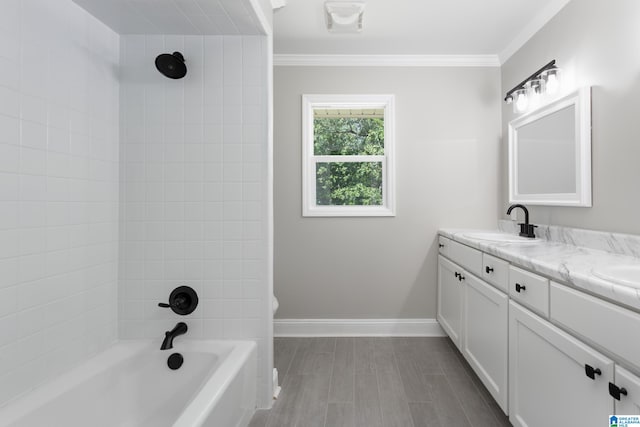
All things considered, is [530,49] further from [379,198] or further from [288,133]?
[288,133]

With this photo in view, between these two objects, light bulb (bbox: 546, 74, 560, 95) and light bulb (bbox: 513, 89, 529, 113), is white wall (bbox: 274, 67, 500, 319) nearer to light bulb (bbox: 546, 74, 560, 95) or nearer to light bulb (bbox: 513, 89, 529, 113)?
light bulb (bbox: 513, 89, 529, 113)

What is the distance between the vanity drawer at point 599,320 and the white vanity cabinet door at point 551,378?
0.06 metres

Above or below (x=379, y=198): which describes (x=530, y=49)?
above

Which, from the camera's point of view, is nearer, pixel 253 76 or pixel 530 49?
pixel 253 76

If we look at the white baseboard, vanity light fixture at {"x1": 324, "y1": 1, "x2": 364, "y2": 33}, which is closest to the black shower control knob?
the white baseboard

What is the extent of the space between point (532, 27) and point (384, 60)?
1066 mm

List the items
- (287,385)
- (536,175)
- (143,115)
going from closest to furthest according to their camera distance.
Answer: (143,115), (287,385), (536,175)

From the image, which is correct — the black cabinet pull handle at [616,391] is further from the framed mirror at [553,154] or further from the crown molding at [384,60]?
the crown molding at [384,60]

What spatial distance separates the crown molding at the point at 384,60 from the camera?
8.99ft

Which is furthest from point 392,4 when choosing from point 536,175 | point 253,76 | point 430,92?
point 536,175

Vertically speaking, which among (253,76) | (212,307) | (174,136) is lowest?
(212,307)

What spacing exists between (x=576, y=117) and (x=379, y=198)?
A: 145 cm

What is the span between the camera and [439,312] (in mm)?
2713

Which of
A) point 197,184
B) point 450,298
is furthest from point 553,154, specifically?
point 197,184
